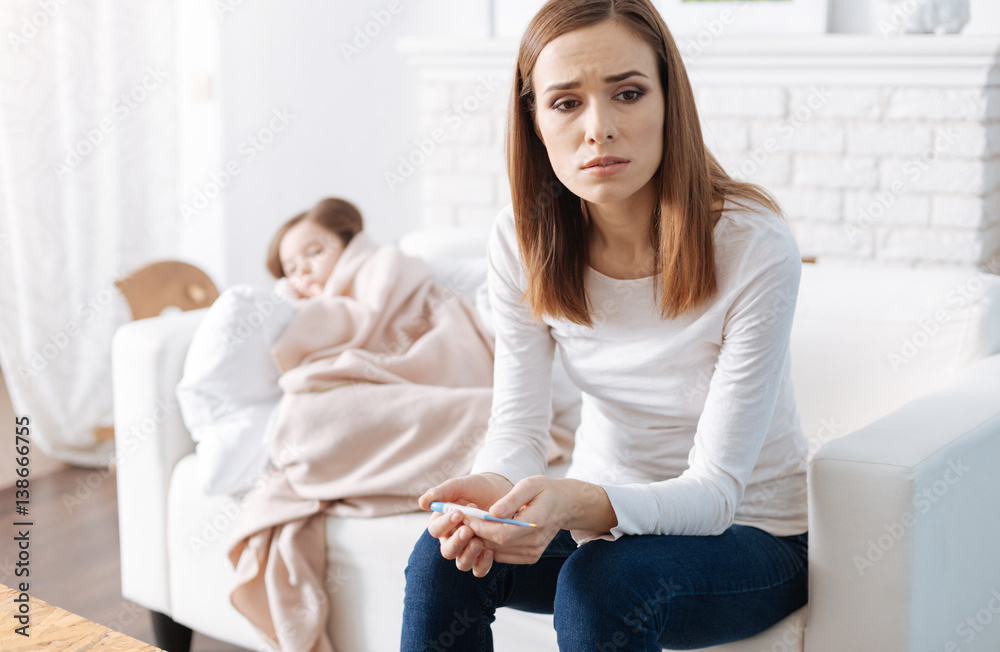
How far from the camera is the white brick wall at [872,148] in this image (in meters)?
2.13

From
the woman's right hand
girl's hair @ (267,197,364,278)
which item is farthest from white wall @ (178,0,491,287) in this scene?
the woman's right hand

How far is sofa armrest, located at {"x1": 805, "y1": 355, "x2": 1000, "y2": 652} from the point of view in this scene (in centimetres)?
105

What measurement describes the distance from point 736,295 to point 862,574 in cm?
35

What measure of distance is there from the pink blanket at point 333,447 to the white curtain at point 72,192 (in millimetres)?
1337

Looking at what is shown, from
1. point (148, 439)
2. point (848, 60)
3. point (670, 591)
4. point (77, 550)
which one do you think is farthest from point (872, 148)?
point (77, 550)

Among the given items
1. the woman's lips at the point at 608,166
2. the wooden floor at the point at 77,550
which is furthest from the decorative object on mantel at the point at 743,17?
the wooden floor at the point at 77,550

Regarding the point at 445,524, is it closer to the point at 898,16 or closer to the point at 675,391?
the point at 675,391

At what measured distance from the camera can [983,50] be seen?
2027 mm

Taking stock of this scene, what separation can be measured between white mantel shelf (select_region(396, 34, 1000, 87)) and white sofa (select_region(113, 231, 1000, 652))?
760mm

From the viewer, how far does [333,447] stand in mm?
1541

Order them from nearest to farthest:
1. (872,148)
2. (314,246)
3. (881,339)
Result: (881,339), (314,246), (872,148)

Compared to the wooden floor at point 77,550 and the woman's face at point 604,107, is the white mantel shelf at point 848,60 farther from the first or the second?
the wooden floor at point 77,550

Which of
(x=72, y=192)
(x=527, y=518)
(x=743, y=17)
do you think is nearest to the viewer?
(x=527, y=518)

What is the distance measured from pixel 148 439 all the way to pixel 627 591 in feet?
3.50
